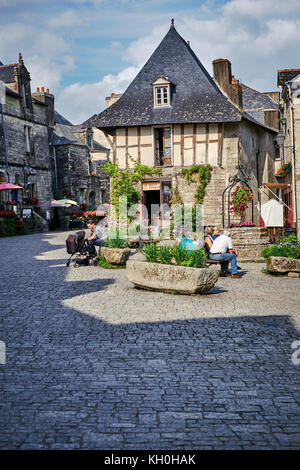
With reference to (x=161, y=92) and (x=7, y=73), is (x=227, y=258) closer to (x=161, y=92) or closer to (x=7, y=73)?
(x=161, y=92)

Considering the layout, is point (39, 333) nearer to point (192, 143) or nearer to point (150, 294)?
point (150, 294)

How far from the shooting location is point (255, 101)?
28.6 meters

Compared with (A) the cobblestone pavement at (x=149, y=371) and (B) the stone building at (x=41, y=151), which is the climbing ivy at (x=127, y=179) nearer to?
(B) the stone building at (x=41, y=151)

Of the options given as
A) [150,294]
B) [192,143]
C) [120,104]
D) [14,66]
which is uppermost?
[14,66]

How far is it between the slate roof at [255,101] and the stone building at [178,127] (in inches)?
216

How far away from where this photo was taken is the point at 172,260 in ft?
28.7

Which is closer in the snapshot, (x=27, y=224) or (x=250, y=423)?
(x=250, y=423)

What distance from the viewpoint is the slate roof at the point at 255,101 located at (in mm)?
27859

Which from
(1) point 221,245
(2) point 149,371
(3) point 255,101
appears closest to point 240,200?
(1) point 221,245

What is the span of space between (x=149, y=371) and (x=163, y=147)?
17463 mm

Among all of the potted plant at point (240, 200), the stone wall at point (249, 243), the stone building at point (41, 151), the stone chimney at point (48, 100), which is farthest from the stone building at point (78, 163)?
the stone wall at point (249, 243)

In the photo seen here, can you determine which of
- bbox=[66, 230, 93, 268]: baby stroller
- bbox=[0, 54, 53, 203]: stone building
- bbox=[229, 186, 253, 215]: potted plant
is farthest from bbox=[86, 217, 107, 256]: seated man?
bbox=[0, 54, 53, 203]: stone building
